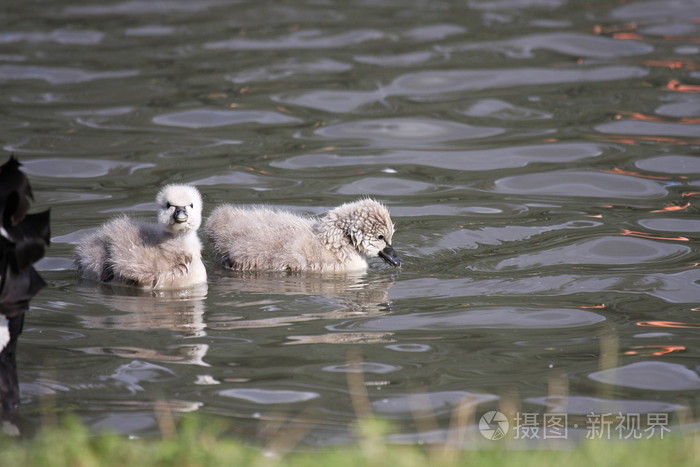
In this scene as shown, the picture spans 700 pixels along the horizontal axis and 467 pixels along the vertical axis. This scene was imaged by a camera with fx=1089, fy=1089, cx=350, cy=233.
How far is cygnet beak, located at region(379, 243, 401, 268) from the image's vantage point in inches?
345

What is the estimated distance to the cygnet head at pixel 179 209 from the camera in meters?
8.12

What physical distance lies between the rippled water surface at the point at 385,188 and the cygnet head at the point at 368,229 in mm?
196

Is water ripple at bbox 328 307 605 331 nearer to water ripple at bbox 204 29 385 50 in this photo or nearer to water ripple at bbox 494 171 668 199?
water ripple at bbox 494 171 668 199

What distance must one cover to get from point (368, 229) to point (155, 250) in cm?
174

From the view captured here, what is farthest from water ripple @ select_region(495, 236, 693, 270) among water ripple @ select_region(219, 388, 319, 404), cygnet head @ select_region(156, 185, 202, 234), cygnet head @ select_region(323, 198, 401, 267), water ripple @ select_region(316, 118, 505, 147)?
water ripple @ select_region(316, 118, 505, 147)

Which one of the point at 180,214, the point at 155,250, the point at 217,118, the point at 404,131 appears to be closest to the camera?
the point at 180,214

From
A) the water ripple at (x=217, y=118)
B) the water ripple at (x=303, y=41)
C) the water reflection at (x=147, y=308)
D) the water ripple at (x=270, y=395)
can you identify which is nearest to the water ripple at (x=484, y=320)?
the water reflection at (x=147, y=308)

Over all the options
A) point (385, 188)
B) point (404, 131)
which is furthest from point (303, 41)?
point (385, 188)

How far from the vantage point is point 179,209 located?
8.09 m

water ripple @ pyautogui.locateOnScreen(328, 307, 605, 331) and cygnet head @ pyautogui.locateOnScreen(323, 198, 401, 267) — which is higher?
cygnet head @ pyautogui.locateOnScreen(323, 198, 401, 267)

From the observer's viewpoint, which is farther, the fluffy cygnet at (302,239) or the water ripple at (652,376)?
the fluffy cygnet at (302,239)

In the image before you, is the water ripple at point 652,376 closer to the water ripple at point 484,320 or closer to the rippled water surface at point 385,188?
the rippled water surface at point 385,188

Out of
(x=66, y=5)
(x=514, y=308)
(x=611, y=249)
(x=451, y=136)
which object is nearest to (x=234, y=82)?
(x=451, y=136)

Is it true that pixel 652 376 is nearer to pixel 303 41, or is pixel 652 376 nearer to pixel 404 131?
pixel 404 131
